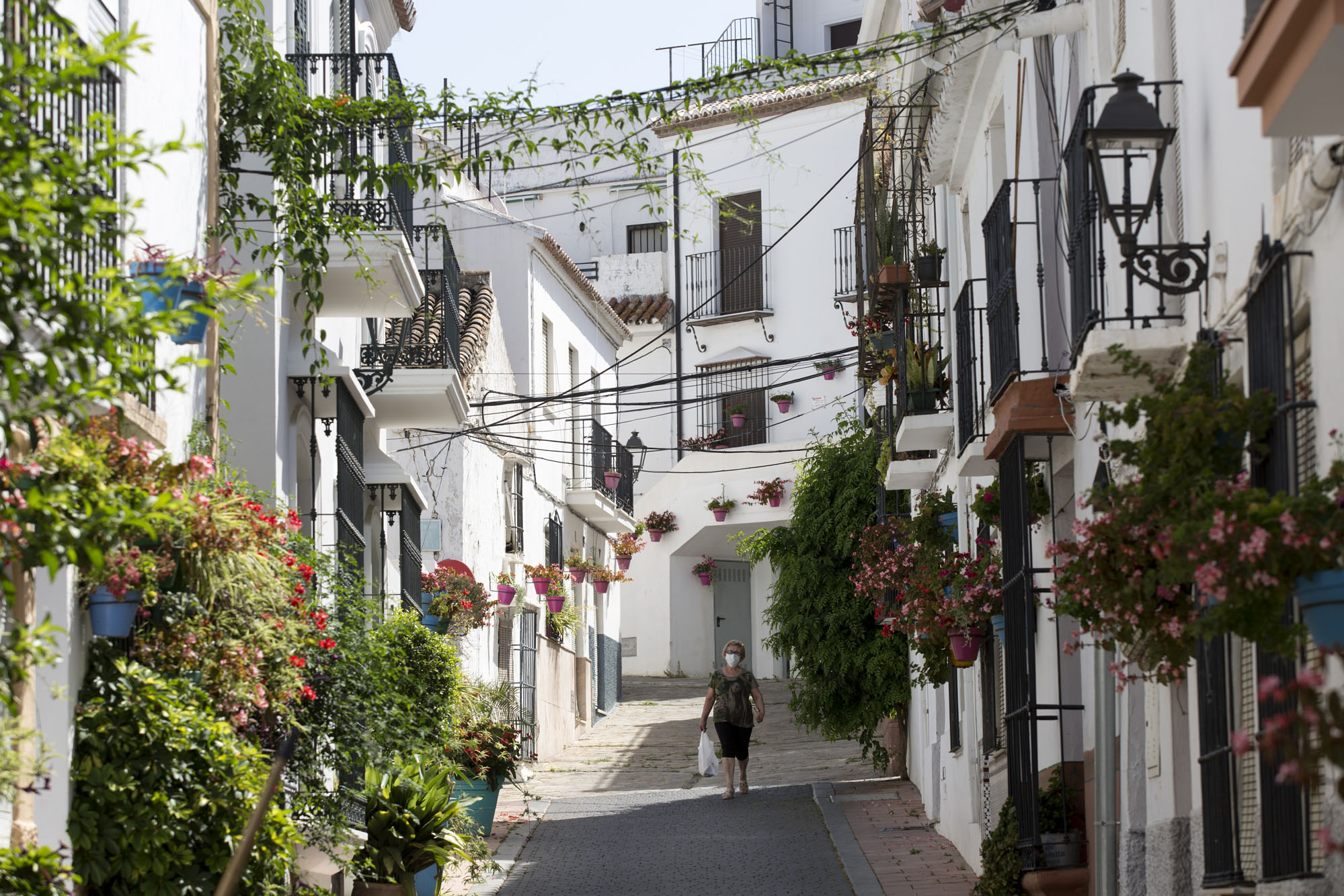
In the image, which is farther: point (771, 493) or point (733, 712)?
point (771, 493)

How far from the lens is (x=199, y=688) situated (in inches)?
295

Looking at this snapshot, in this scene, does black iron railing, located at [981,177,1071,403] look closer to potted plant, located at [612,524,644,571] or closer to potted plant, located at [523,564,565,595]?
potted plant, located at [523,564,565,595]

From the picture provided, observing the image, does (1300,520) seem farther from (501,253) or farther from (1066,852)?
(501,253)

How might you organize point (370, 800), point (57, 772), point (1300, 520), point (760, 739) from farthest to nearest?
point (760, 739), point (370, 800), point (57, 772), point (1300, 520)

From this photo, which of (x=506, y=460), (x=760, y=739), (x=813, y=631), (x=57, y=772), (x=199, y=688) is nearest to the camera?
(x=57, y=772)

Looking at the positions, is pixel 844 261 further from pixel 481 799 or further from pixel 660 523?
pixel 481 799

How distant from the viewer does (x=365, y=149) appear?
14523 mm

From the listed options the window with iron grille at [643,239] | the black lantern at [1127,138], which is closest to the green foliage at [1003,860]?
the black lantern at [1127,138]

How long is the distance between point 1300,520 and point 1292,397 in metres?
1.01

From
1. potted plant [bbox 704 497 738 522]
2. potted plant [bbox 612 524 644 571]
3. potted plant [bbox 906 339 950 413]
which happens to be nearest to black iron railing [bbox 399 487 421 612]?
potted plant [bbox 906 339 950 413]

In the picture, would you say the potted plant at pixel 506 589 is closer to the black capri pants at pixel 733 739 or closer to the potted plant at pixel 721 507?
the black capri pants at pixel 733 739

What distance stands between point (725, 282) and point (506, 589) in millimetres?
15384

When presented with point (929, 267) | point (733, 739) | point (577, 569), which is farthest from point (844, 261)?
point (929, 267)

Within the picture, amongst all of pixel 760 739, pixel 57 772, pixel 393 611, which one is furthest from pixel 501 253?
pixel 57 772
